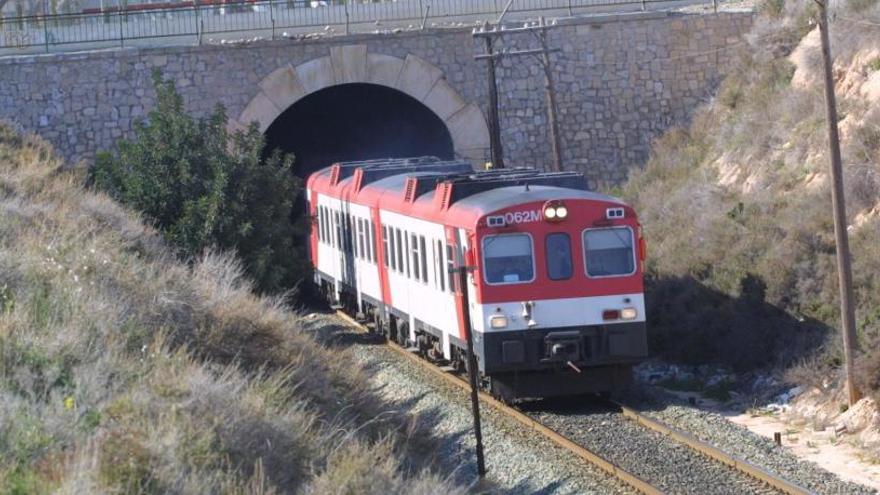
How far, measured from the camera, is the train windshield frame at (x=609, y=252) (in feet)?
50.0

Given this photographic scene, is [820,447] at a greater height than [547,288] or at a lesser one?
lesser

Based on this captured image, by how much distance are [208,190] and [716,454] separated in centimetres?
1283

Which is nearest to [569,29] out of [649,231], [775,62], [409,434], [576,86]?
[576,86]

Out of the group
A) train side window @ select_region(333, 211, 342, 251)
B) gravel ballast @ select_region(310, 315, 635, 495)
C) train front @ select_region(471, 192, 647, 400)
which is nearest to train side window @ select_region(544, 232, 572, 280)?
train front @ select_region(471, 192, 647, 400)

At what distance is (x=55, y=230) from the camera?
1744cm

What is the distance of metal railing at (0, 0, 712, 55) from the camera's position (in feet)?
98.6

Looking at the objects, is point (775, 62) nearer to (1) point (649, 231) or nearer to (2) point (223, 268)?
(1) point (649, 231)

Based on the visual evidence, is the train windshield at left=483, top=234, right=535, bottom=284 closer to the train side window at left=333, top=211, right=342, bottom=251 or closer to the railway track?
the railway track

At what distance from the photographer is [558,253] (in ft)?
50.0

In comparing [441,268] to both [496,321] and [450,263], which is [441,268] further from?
[496,321]

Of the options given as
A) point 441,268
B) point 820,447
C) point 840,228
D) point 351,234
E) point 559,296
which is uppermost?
point 840,228

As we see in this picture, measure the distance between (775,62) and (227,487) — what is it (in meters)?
21.6

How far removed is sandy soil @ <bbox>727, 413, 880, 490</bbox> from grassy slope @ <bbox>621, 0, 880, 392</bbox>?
0.92m

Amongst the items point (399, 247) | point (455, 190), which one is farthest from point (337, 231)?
point (455, 190)
